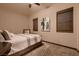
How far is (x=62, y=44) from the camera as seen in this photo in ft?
13.4

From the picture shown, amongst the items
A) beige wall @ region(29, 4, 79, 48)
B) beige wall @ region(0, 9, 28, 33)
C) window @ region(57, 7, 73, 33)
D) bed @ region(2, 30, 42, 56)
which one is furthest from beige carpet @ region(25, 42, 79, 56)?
beige wall @ region(0, 9, 28, 33)

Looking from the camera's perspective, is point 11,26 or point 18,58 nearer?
point 18,58

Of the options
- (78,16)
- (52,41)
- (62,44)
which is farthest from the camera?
(52,41)

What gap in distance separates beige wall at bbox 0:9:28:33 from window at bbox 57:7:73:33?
1.69 meters

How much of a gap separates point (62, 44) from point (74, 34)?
0.88 meters

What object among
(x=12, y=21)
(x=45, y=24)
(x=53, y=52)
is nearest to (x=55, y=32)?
(x=45, y=24)

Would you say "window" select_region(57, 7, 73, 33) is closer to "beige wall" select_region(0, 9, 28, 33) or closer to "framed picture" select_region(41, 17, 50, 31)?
"framed picture" select_region(41, 17, 50, 31)

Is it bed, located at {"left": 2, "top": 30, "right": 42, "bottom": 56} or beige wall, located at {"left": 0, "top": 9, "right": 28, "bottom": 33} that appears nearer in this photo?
bed, located at {"left": 2, "top": 30, "right": 42, "bottom": 56}

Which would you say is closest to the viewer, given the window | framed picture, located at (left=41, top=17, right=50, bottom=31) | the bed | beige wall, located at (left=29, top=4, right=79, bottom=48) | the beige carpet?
the bed

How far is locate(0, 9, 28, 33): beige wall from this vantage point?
3.06 meters

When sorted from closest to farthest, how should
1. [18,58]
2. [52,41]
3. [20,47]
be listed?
1. [18,58]
2. [20,47]
3. [52,41]

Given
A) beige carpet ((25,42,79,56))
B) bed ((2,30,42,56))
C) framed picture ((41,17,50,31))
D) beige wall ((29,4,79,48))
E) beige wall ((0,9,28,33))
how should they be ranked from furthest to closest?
framed picture ((41,17,50,31)) → beige wall ((29,4,79,48)) → beige wall ((0,9,28,33)) → beige carpet ((25,42,79,56)) → bed ((2,30,42,56))

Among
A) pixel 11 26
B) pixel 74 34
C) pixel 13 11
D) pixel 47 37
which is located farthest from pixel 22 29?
pixel 74 34

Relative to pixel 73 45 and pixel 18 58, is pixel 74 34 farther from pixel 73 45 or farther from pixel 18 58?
pixel 18 58
